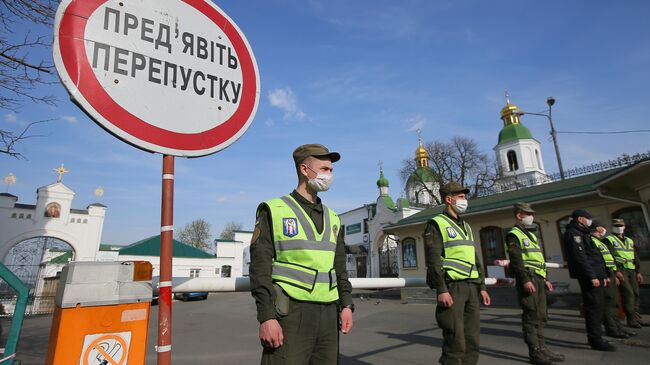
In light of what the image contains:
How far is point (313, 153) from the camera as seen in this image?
2.45 metres

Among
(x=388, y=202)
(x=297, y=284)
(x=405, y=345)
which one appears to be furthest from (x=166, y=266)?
(x=388, y=202)

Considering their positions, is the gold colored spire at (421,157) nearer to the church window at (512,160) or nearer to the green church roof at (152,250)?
the church window at (512,160)

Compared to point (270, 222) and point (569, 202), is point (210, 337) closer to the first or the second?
point (270, 222)

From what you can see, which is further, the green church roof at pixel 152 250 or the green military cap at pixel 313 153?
the green church roof at pixel 152 250

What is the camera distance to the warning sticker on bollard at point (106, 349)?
1303mm

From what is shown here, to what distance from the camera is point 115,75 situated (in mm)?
1449

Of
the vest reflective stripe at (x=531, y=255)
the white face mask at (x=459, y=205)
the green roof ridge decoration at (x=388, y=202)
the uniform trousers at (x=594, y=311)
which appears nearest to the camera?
the white face mask at (x=459, y=205)

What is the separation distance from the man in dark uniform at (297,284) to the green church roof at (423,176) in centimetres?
3461

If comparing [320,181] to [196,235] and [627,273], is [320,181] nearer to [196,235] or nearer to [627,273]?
[627,273]

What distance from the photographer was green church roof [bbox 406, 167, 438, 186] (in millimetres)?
35688

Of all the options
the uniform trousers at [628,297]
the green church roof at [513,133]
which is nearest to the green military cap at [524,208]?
the uniform trousers at [628,297]

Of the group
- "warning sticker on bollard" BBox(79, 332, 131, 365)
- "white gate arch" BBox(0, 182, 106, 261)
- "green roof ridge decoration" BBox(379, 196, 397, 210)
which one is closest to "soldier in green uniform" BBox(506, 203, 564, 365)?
"warning sticker on bollard" BBox(79, 332, 131, 365)

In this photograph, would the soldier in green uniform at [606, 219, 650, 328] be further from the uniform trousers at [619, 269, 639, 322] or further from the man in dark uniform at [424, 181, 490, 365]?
the man in dark uniform at [424, 181, 490, 365]

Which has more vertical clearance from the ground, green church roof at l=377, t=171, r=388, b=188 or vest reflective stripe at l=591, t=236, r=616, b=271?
green church roof at l=377, t=171, r=388, b=188
